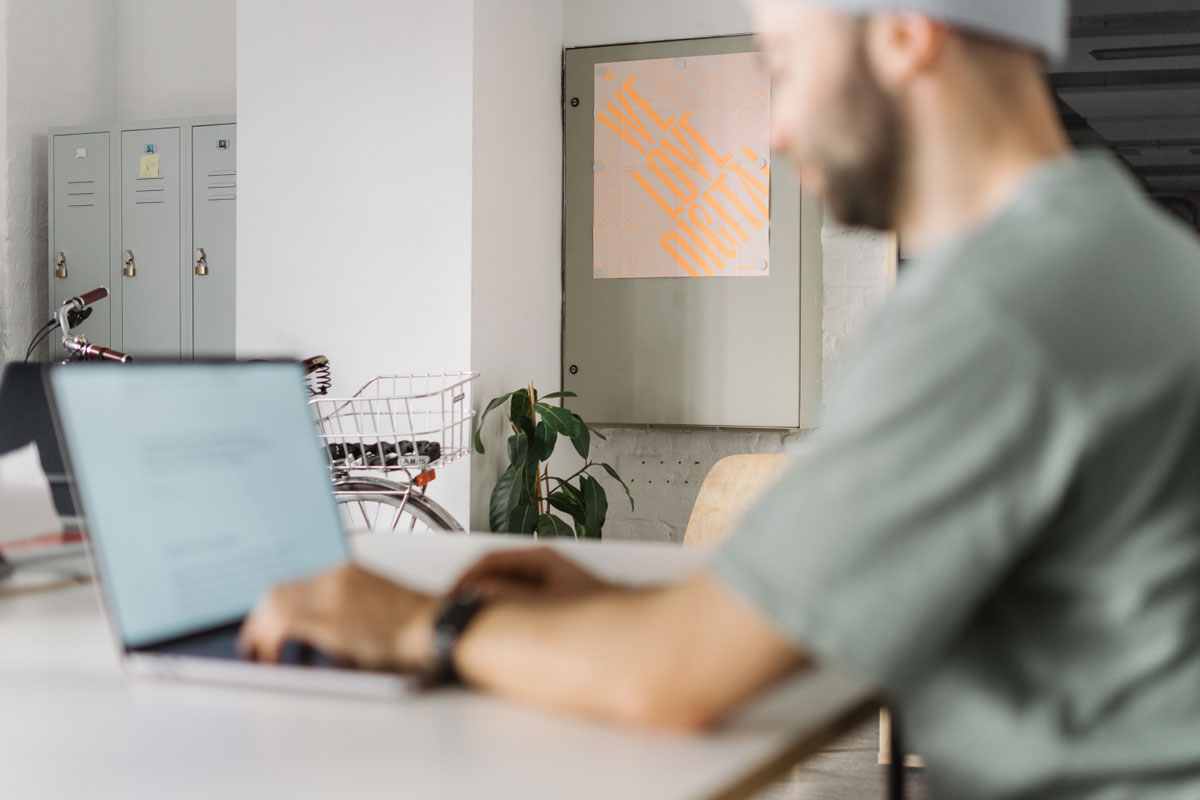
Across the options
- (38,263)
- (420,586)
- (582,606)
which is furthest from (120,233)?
(582,606)

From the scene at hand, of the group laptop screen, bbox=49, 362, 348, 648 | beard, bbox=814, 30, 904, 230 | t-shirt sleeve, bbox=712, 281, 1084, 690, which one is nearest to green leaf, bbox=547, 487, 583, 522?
laptop screen, bbox=49, 362, 348, 648

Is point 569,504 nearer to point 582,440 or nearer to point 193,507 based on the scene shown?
point 582,440

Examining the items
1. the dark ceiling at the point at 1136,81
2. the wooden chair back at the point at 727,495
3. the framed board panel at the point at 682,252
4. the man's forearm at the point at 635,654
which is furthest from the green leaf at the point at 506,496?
the man's forearm at the point at 635,654

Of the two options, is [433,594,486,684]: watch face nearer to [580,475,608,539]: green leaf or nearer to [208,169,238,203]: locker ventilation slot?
[580,475,608,539]: green leaf

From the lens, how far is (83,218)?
4.79 meters

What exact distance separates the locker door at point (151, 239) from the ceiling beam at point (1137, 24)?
3.40 meters

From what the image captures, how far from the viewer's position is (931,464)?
24.8 inches

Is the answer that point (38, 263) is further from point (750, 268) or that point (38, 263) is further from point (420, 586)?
point (420, 586)

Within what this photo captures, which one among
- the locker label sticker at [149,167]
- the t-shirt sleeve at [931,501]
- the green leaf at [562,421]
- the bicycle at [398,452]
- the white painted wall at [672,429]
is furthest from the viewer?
the locker label sticker at [149,167]

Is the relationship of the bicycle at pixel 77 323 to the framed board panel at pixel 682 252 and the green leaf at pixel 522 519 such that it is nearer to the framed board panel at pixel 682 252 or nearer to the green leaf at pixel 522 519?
the green leaf at pixel 522 519

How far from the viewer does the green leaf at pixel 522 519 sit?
3684 millimetres

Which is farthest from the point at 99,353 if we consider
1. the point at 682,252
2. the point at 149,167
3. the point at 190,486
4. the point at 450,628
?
the point at 450,628

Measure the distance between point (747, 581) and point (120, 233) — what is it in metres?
4.68

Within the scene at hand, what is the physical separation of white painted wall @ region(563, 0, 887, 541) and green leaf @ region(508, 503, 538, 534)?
2.84 feet
